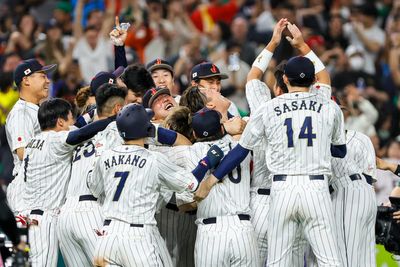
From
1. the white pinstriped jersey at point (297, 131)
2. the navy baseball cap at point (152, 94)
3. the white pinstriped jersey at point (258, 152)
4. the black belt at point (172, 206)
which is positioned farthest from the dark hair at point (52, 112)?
the white pinstriped jersey at point (297, 131)

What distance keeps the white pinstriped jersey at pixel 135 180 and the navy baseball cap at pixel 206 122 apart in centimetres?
61

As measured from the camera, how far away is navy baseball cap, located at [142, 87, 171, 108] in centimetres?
1356

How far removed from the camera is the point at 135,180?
39.2 ft

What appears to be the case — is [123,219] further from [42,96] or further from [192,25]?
[192,25]

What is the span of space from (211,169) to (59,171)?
182 cm

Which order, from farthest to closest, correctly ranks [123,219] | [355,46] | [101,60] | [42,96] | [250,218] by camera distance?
[355,46] → [101,60] → [42,96] → [250,218] → [123,219]

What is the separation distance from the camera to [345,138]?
1265cm

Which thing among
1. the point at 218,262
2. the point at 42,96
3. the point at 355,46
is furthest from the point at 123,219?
the point at 355,46

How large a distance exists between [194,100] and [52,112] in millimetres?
1549

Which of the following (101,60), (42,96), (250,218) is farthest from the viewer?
(101,60)

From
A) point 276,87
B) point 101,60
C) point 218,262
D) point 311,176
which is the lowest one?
point 218,262

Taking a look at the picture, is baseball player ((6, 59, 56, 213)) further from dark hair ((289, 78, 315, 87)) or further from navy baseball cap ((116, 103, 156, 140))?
dark hair ((289, 78, 315, 87))

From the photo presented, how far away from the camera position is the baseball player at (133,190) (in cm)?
1196

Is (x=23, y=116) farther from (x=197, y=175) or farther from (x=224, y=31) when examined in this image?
(x=224, y=31)
